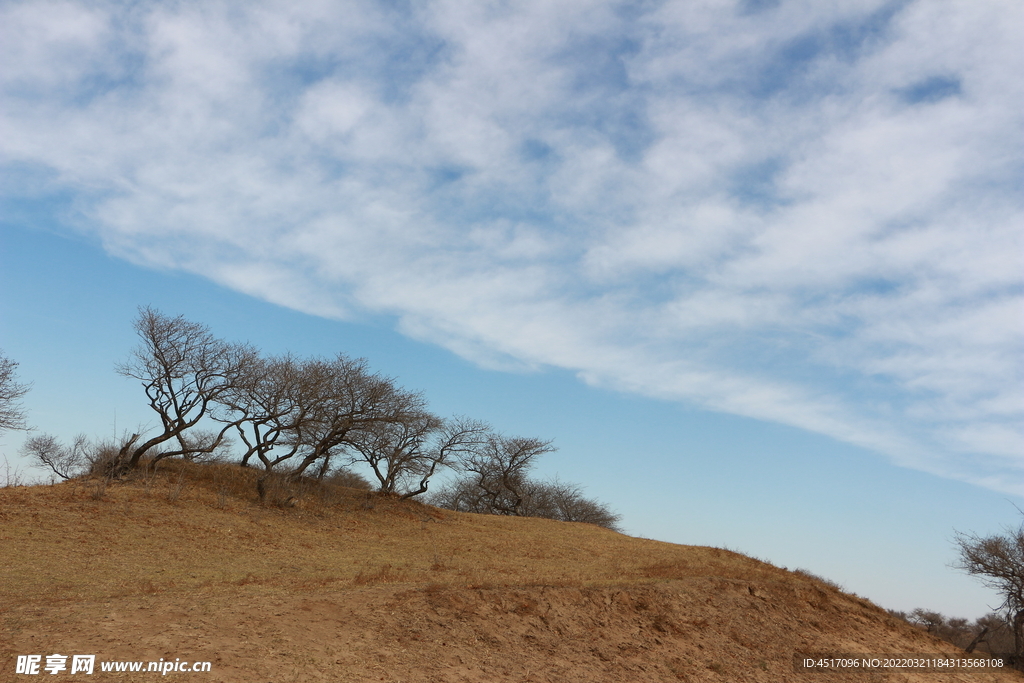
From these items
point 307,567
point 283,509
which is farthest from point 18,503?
point 307,567

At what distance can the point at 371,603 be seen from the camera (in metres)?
13.9

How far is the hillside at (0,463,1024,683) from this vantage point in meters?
11.3

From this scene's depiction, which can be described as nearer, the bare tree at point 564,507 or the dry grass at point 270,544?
the dry grass at point 270,544

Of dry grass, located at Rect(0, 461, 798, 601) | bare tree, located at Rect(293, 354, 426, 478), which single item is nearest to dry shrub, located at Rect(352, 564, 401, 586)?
dry grass, located at Rect(0, 461, 798, 601)

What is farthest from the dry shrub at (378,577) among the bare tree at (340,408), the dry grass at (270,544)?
the bare tree at (340,408)

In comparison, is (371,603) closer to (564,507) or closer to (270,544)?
(270,544)

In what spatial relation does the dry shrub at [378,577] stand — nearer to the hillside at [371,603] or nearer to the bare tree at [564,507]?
the hillside at [371,603]

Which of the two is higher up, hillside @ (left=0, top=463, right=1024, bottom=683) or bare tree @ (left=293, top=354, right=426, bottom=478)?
bare tree @ (left=293, top=354, right=426, bottom=478)

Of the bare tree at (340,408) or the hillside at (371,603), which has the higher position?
the bare tree at (340,408)

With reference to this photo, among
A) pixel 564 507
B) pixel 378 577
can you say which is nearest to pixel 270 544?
pixel 378 577

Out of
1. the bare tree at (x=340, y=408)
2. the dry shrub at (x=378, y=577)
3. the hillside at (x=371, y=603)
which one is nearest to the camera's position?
the hillside at (x=371, y=603)

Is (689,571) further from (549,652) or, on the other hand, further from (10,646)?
(10,646)

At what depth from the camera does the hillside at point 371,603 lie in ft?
37.2

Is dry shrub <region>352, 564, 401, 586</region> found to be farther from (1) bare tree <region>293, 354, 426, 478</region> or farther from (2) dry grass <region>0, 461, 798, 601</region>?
(1) bare tree <region>293, 354, 426, 478</region>
